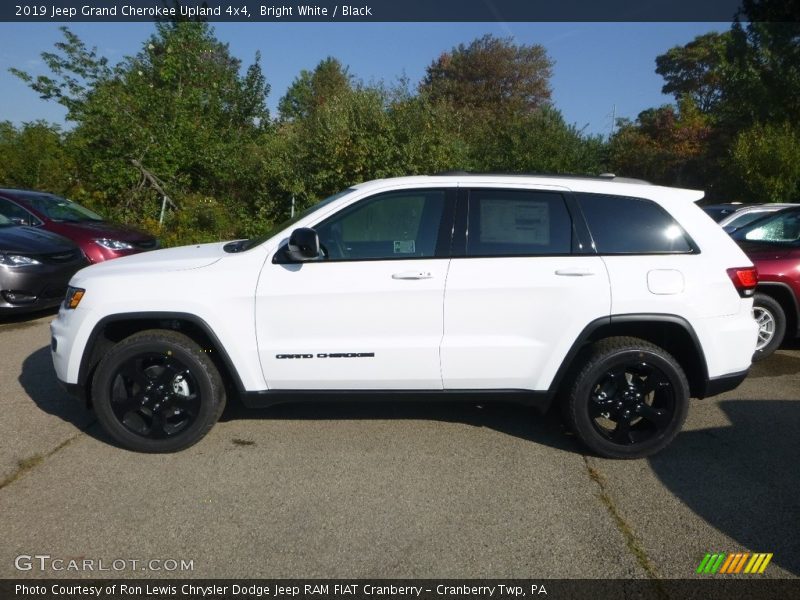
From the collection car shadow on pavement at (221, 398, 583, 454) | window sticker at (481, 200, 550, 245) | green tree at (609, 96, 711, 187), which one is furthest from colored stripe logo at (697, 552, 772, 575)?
green tree at (609, 96, 711, 187)

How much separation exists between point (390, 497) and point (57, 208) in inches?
350

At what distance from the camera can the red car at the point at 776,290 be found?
241 inches

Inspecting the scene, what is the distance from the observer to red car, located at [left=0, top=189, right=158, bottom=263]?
30.5 ft

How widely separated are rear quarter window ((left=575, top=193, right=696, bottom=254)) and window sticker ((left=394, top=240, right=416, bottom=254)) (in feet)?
3.70

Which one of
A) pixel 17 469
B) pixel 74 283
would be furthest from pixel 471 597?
pixel 74 283

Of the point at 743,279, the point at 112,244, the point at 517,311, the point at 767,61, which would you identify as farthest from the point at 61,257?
the point at 767,61

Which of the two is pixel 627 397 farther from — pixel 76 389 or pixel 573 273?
pixel 76 389

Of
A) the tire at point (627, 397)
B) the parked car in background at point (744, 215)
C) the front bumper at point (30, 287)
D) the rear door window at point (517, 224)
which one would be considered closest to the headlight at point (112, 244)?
the front bumper at point (30, 287)

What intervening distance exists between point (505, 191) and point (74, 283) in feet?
9.57

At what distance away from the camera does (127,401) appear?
3951mm

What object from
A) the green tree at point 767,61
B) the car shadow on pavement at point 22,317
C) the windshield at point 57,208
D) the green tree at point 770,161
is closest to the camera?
the car shadow on pavement at point 22,317

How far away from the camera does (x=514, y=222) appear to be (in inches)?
157

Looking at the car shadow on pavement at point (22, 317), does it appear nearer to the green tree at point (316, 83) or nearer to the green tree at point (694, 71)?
the green tree at point (316, 83)

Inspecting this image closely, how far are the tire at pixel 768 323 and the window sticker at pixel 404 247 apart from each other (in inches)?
161
